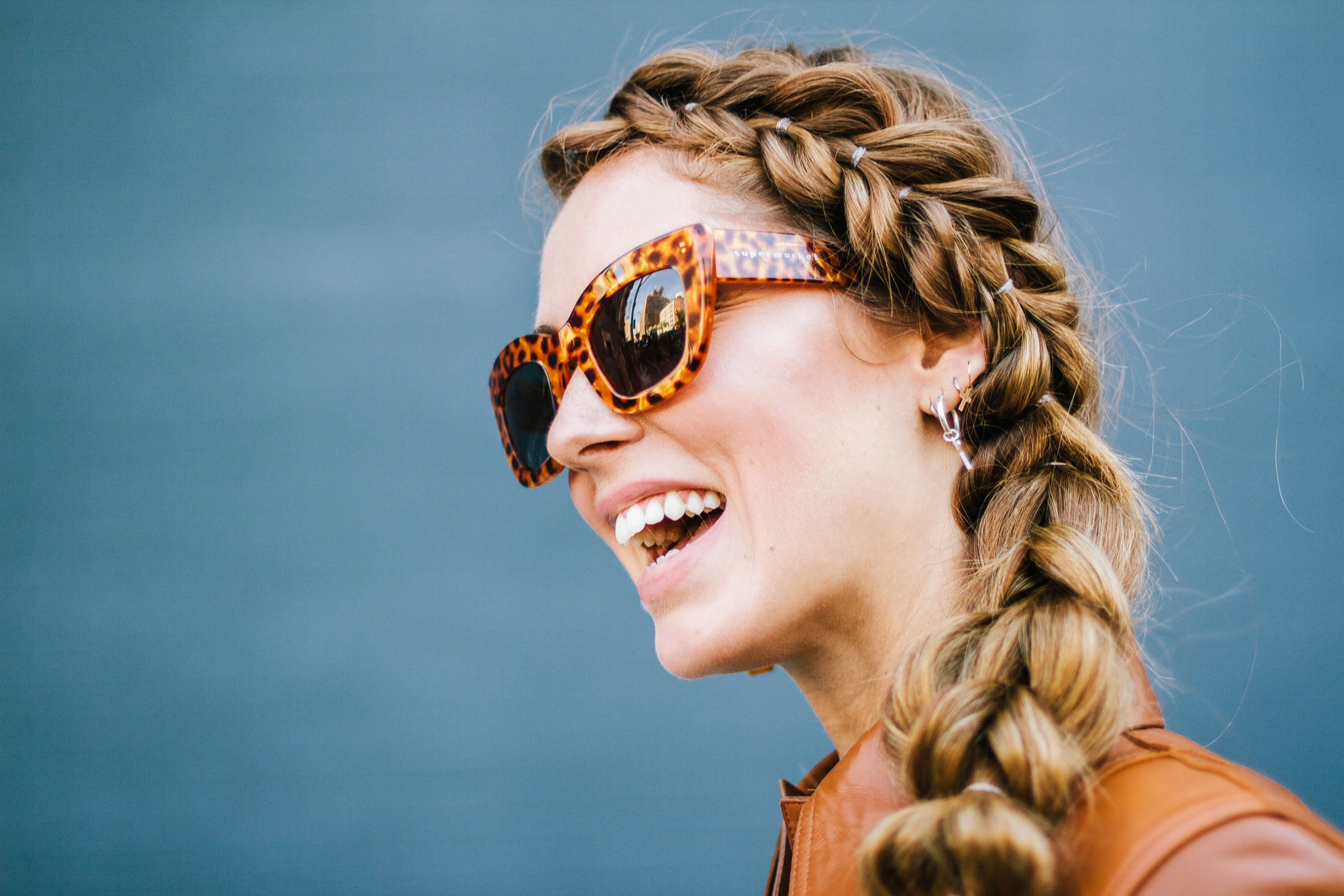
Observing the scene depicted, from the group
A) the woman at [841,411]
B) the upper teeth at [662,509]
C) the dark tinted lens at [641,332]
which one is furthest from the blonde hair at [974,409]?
the upper teeth at [662,509]

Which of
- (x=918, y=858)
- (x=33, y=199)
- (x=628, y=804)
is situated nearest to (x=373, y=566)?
(x=628, y=804)

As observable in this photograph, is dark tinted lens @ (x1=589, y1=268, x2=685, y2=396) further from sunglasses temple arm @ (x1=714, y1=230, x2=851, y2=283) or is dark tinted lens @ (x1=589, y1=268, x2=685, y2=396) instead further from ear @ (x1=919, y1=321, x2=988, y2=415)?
ear @ (x1=919, y1=321, x2=988, y2=415)

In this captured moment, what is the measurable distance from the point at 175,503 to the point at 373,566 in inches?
23.0

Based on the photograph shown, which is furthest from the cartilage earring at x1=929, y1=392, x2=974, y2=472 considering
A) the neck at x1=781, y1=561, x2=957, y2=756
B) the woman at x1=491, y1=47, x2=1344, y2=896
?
the neck at x1=781, y1=561, x2=957, y2=756

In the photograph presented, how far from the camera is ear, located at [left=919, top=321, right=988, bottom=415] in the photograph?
1.22 m

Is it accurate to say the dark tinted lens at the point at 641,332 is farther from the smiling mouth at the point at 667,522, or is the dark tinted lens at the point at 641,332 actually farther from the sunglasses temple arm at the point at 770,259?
the smiling mouth at the point at 667,522

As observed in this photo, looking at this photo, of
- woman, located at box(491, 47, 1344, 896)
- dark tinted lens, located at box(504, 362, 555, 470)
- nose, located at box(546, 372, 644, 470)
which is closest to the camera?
woman, located at box(491, 47, 1344, 896)

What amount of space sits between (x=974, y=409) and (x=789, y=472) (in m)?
0.27

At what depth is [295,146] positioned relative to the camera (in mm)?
2561

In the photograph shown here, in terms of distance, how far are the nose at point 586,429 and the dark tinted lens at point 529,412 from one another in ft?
0.48

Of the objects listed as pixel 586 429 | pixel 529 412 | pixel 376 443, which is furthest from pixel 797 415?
pixel 376 443

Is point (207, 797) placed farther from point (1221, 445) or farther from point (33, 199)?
point (1221, 445)

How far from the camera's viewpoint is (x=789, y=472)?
1.18 meters

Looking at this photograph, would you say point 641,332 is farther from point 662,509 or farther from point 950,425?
point 950,425
